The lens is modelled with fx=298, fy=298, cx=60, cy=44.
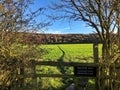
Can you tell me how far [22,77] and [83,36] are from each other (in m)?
2.56

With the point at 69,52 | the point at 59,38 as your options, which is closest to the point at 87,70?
the point at 59,38

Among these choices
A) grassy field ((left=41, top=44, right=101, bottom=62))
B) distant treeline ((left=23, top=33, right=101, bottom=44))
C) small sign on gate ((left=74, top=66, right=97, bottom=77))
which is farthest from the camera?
grassy field ((left=41, top=44, right=101, bottom=62))

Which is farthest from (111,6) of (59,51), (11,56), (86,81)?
(59,51)

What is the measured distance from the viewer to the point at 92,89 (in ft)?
31.9

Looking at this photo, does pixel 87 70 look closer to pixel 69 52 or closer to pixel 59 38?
pixel 59 38

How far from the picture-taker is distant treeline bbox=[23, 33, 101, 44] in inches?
333

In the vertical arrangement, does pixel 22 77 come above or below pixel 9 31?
below

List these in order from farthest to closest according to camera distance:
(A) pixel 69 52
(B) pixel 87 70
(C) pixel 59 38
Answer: (A) pixel 69 52
(C) pixel 59 38
(B) pixel 87 70

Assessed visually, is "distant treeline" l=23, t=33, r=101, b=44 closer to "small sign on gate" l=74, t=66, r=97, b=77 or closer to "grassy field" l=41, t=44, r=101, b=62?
"small sign on gate" l=74, t=66, r=97, b=77

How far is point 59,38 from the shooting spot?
1033 cm

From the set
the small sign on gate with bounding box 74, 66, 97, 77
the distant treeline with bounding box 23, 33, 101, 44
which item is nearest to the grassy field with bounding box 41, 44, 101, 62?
the distant treeline with bounding box 23, 33, 101, 44

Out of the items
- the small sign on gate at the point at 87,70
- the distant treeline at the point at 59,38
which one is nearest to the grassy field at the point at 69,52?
the distant treeline at the point at 59,38

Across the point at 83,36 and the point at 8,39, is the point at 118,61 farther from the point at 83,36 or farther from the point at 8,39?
the point at 8,39

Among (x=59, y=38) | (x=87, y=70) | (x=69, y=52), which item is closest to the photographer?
(x=87, y=70)
